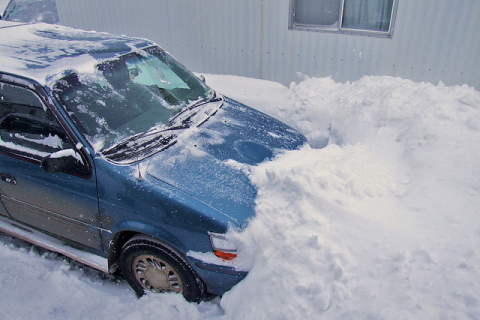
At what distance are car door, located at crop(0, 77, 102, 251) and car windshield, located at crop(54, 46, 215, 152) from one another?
0.66 ft

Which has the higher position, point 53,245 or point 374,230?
point 374,230

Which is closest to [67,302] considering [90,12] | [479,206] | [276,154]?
[276,154]

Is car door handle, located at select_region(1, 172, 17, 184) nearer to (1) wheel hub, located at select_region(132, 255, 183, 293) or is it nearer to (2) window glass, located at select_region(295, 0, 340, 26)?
(1) wheel hub, located at select_region(132, 255, 183, 293)

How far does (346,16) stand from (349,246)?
481cm

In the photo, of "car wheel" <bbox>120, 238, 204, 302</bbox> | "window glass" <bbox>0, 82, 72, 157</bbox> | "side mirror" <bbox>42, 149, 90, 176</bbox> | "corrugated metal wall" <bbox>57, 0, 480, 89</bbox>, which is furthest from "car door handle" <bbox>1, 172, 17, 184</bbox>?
"corrugated metal wall" <bbox>57, 0, 480, 89</bbox>

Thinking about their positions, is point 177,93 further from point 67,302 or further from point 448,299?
point 448,299

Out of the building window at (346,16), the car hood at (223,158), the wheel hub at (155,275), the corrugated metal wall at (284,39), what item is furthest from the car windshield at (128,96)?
the building window at (346,16)

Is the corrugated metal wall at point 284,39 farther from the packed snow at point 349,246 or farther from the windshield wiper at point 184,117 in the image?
the windshield wiper at point 184,117

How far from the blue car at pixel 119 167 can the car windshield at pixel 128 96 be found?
11 millimetres

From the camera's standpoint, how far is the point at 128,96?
3166mm

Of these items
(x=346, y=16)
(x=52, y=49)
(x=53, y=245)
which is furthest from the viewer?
(x=346, y=16)

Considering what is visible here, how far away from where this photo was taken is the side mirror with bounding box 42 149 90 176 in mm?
2523

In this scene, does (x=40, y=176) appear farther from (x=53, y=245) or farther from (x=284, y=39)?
(x=284, y=39)

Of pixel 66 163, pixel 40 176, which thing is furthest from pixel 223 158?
pixel 40 176
